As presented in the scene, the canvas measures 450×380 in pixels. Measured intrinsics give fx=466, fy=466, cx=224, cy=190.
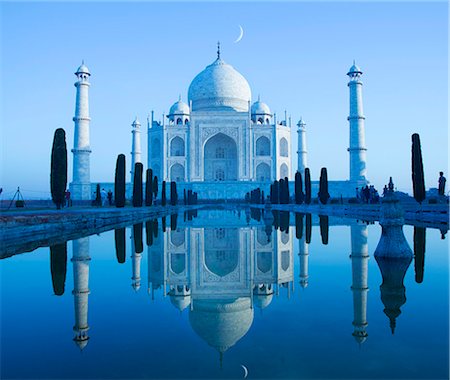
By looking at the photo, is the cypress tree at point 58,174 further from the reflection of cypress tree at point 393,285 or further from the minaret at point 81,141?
the minaret at point 81,141

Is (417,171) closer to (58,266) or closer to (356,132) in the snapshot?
(58,266)

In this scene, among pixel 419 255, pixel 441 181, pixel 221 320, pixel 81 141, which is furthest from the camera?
pixel 81 141

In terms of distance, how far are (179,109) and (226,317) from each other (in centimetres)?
3799

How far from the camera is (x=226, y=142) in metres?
39.7

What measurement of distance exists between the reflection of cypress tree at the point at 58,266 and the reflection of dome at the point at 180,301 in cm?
76

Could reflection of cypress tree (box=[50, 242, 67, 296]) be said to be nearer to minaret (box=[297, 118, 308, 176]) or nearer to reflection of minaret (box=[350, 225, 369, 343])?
reflection of minaret (box=[350, 225, 369, 343])

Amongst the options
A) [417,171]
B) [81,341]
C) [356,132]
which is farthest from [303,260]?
[356,132]

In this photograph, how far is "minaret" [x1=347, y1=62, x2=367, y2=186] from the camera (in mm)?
30750

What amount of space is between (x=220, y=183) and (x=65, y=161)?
20.5 metres

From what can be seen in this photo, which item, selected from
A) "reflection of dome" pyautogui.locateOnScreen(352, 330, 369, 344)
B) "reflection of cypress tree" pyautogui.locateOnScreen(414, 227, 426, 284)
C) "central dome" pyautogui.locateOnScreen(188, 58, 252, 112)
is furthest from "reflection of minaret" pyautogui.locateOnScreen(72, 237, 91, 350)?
"central dome" pyautogui.locateOnScreen(188, 58, 252, 112)

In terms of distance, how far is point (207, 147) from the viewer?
39531mm

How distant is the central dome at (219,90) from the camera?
38312mm

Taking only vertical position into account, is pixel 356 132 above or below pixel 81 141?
above

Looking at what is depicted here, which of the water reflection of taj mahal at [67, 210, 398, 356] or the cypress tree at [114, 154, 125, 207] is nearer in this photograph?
the water reflection of taj mahal at [67, 210, 398, 356]
